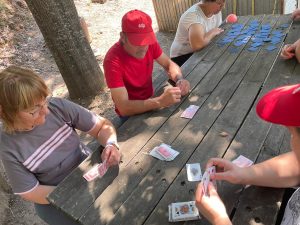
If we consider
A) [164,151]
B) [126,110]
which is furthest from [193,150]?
[126,110]

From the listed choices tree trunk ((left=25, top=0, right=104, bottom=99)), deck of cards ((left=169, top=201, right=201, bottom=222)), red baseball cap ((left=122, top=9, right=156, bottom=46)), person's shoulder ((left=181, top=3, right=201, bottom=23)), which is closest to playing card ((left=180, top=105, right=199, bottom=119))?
red baseball cap ((left=122, top=9, right=156, bottom=46))

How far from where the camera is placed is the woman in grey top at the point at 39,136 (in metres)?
2.01

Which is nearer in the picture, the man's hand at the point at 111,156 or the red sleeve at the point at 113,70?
the man's hand at the point at 111,156

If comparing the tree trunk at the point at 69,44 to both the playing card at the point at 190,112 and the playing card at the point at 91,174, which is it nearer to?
the playing card at the point at 190,112

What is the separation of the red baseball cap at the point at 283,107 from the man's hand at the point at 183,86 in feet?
4.94

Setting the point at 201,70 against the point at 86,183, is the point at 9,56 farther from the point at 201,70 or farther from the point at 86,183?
the point at 86,183

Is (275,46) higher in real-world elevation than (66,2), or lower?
lower

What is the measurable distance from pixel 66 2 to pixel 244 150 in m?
3.60

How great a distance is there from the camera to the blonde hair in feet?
6.46

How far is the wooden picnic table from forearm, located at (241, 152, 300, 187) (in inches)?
2.4

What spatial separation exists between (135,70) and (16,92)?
1.35 meters

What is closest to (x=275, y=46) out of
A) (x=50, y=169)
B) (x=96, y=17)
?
(x=50, y=169)

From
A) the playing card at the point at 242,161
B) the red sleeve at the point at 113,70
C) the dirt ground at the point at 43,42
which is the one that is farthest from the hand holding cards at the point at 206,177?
the dirt ground at the point at 43,42

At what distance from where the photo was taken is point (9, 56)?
7.06 metres
